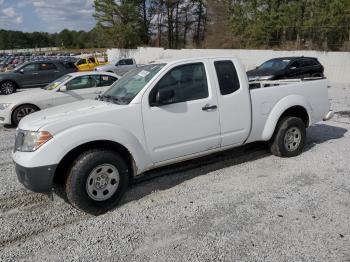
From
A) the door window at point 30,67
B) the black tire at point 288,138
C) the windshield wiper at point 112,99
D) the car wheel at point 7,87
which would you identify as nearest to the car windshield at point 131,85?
the windshield wiper at point 112,99

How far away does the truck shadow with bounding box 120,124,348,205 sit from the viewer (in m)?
5.11

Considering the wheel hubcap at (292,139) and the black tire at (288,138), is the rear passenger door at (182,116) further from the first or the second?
the wheel hubcap at (292,139)

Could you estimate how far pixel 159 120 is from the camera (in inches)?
183

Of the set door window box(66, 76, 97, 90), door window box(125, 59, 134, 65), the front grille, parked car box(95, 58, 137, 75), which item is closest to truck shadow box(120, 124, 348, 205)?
the front grille

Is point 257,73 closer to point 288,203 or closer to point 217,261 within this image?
point 288,203

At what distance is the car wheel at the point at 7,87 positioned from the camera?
1608cm

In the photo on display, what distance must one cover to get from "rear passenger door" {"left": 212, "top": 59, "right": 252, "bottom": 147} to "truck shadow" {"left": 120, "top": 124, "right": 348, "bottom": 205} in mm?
657

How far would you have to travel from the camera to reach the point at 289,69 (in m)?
15.1

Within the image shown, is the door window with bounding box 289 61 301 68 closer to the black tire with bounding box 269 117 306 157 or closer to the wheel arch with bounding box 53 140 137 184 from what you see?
the black tire with bounding box 269 117 306 157

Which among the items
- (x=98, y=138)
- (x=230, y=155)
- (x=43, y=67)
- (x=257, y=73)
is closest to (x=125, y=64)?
(x=43, y=67)

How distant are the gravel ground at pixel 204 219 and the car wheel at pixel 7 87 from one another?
1140cm

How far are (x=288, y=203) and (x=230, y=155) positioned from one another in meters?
2.03

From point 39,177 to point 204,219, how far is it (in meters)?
1.91

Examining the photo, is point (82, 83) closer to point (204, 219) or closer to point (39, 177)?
point (39, 177)
